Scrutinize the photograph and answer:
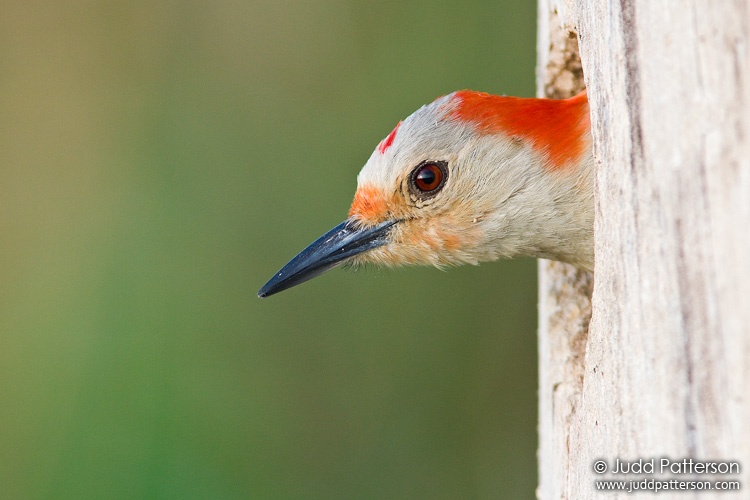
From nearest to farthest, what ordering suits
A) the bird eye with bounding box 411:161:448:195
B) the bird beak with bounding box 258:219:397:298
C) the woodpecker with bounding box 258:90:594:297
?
the woodpecker with bounding box 258:90:594:297, the bird eye with bounding box 411:161:448:195, the bird beak with bounding box 258:219:397:298

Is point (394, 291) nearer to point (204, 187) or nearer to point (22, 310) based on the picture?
point (204, 187)

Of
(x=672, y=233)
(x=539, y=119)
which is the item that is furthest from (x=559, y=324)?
(x=672, y=233)

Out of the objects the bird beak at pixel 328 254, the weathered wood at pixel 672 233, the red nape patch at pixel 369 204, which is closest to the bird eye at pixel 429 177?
the red nape patch at pixel 369 204

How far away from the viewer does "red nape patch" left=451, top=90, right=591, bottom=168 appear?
2.48 m

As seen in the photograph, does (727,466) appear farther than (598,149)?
Answer: No

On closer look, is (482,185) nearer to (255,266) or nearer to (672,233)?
(672,233)

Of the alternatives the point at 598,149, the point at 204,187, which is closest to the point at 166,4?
the point at 204,187

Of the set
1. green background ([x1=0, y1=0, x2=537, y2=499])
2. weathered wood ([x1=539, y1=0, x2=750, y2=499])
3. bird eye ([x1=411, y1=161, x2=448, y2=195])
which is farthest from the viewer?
green background ([x1=0, y1=0, x2=537, y2=499])

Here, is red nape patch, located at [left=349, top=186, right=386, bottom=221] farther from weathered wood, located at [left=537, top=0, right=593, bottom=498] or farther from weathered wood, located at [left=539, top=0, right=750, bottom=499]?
weathered wood, located at [left=539, top=0, right=750, bottom=499]

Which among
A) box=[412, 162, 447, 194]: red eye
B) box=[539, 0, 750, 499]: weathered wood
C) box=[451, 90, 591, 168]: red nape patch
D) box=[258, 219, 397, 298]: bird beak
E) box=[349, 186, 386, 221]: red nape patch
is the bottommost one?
box=[539, 0, 750, 499]: weathered wood

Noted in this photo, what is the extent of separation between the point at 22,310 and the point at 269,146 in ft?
4.70

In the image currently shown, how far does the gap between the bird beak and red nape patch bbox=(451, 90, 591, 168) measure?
467mm

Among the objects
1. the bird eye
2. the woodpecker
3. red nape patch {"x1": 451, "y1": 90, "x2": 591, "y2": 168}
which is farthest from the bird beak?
red nape patch {"x1": 451, "y1": 90, "x2": 591, "y2": 168}

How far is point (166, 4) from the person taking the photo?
4.52 m
